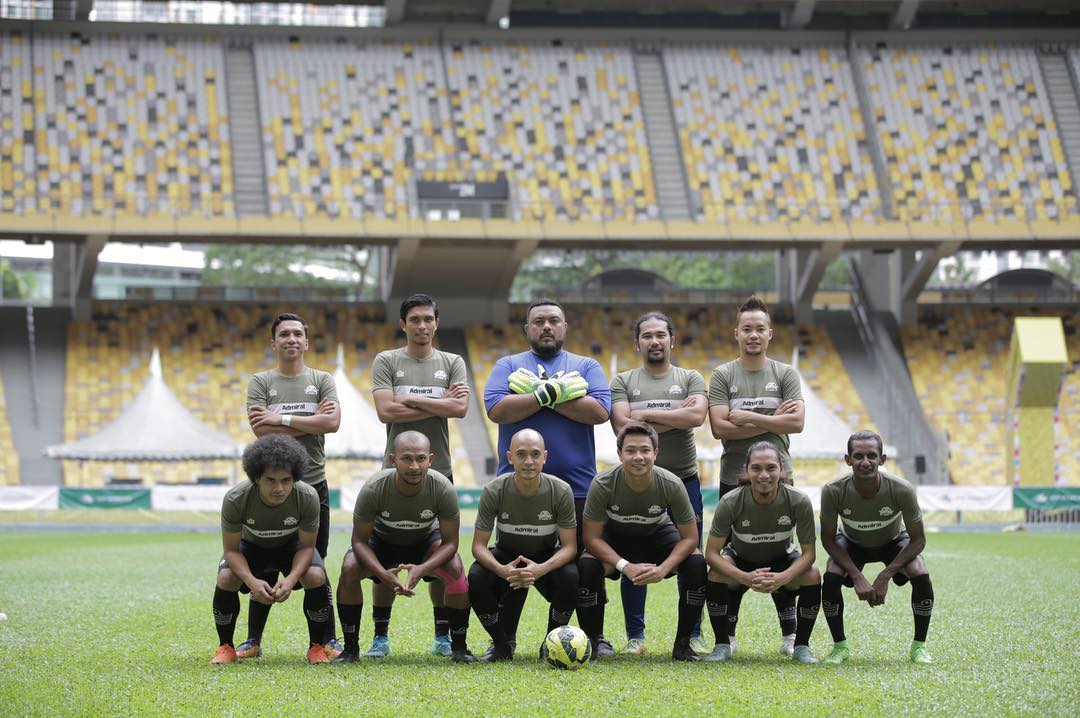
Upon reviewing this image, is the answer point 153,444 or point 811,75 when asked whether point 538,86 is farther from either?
point 153,444

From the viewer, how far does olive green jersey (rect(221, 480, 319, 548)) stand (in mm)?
7605

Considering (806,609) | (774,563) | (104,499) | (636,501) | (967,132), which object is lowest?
(806,609)

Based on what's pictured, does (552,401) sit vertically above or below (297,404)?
below

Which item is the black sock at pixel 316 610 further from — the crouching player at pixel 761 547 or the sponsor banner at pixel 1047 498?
the sponsor banner at pixel 1047 498

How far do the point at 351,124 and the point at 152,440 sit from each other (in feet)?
34.0

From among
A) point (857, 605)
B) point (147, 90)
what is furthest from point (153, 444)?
point (857, 605)

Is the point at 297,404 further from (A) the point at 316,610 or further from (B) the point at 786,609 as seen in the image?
(B) the point at 786,609

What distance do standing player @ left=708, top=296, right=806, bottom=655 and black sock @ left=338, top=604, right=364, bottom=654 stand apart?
226 centimetres

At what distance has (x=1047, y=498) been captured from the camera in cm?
2483

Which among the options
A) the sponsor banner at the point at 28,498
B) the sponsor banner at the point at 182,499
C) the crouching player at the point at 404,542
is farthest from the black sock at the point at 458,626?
the sponsor banner at the point at 28,498

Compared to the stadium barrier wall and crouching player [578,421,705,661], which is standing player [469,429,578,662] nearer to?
crouching player [578,421,705,661]

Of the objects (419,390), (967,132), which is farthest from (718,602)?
(967,132)

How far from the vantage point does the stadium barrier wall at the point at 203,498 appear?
2494 cm

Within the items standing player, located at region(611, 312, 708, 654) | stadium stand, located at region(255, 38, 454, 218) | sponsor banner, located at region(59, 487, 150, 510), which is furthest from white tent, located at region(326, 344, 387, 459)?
standing player, located at region(611, 312, 708, 654)
